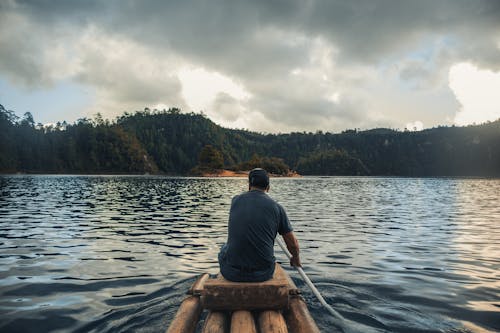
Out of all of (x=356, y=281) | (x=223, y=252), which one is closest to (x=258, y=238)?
(x=223, y=252)

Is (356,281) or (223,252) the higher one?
(223,252)

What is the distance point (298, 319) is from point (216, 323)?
4.02 ft

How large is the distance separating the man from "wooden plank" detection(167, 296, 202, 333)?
69 cm

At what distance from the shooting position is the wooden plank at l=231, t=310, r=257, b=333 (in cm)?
440

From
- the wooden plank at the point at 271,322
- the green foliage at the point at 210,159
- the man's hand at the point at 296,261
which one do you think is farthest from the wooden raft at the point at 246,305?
the green foliage at the point at 210,159

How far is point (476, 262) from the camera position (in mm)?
11375

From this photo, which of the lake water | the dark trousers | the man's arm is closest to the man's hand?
the man's arm

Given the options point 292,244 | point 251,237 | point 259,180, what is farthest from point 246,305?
point 259,180

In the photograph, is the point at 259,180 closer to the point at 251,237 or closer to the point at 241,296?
the point at 251,237

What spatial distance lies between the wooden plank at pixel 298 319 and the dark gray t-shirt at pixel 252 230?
79cm

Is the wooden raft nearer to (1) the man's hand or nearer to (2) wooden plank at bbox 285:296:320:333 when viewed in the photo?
(2) wooden plank at bbox 285:296:320:333

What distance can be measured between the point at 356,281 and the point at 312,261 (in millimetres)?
2433

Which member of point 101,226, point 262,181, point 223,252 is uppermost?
point 262,181

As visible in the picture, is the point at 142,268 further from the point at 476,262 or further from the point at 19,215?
the point at 19,215
